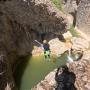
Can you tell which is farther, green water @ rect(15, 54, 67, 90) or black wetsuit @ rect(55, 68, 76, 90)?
green water @ rect(15, 54, 67, 90)

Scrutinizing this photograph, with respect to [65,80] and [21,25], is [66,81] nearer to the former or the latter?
[65,80]

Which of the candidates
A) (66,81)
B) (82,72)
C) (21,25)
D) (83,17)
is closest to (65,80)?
(66,81)

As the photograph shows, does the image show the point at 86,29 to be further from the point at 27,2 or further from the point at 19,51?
the point at 27,2

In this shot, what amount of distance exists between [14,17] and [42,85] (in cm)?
346

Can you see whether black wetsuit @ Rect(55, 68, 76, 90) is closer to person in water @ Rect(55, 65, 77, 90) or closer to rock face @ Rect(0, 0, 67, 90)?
person in water @ Rect(55, 65, 77, 90)

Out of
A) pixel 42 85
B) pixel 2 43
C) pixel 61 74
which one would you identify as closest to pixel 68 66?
pixel 61 74

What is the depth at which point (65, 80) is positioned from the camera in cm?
1384

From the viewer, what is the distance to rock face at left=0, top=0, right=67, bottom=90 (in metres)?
13.0

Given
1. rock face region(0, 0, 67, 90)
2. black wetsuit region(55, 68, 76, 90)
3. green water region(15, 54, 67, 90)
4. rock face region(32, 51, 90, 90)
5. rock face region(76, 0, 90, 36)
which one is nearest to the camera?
rock face region(32, 51, 90, 90)

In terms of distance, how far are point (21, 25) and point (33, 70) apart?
246 cm

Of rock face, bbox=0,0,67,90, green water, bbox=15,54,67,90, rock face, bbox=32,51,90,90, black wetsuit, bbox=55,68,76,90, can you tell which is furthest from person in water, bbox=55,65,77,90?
green water, bbox=15,54,67,90

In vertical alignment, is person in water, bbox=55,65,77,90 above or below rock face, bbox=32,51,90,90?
below

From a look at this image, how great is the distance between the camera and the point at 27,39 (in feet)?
62.5

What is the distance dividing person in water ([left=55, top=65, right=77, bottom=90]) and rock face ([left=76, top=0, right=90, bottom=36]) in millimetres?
7910
